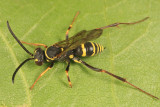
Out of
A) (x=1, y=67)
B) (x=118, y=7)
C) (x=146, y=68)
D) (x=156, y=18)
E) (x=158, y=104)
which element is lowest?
(x=158, y=104)

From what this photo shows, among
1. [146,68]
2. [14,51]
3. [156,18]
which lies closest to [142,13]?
[156,18]

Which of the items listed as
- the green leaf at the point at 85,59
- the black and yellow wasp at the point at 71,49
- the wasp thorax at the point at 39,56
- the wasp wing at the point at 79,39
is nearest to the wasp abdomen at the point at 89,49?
the black and yellow wasp at the point at 71,49

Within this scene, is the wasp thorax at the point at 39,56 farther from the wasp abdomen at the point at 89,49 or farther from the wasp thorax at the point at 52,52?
the wasp abdomen at the point at 89,49

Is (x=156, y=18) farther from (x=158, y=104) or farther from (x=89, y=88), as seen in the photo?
(x=89, y=88)

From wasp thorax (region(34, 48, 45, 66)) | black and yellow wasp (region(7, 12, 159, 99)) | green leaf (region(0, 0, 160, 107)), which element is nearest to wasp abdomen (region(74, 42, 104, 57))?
black and yellow wasp (region(7, 12, 159, 99))

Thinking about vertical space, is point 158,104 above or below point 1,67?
below
